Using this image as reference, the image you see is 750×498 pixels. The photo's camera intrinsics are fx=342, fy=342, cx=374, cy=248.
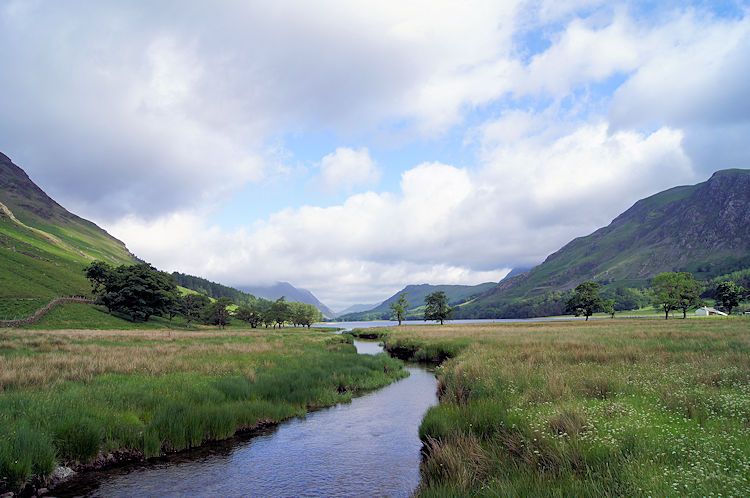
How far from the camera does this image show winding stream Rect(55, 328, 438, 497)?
874 centimetres

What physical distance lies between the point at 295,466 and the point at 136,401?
7018mm

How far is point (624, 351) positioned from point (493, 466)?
717 inches

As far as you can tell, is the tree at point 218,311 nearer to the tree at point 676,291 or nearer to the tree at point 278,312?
the tree at point 278,312

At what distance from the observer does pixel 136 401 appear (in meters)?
12.8

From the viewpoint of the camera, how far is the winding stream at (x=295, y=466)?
28.7 feet

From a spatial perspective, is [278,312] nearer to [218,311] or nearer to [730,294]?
[218,311]

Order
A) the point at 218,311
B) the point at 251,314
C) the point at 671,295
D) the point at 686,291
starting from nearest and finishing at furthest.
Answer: the point at 671,295
the point at 686,291
the point at 218,311
the point at 251,314

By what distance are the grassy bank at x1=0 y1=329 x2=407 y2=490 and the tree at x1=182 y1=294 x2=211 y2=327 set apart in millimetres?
109420

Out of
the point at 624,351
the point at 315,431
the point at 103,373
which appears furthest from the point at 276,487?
the point at 624,351

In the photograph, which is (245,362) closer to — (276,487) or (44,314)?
(276,487)

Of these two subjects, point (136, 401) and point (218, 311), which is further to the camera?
point (218, 311)

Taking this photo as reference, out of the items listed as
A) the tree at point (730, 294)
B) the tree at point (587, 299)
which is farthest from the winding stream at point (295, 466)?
the tree at point (730, 294)

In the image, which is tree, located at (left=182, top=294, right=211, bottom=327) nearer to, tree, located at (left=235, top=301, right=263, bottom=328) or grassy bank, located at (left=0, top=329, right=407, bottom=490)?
tree, located at (left=235, top=301, right=263, bottom=328)

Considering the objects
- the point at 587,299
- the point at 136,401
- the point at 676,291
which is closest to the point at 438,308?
the point at 587,299
